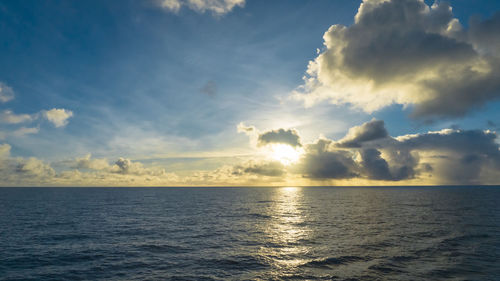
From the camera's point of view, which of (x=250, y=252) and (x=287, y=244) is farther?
(x=287, y=244)

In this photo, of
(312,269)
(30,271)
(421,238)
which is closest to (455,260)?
(421,238)

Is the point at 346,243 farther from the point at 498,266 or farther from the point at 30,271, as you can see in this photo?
the point at 30,271

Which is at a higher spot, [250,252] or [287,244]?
[250,252]

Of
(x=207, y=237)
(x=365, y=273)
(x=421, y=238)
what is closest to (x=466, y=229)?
(x=421, y=238)

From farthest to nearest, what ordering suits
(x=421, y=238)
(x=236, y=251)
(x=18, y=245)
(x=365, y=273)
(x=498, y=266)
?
(x=421, y=238), (x=18, y=245), (x=236, y=251), (x=498, y=266), (x=365, y=273)

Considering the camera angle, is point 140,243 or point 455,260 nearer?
point 455,260

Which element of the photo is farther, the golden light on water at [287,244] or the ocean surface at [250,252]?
the golden light on water at [287,244]

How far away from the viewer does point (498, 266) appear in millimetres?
29828

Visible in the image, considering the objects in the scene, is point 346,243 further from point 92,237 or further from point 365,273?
point 92,237

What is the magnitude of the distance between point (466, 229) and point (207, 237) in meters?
54.0

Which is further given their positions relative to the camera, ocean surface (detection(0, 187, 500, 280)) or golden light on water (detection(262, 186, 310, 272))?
golden light on water (detection(262, 186, 310, 272))

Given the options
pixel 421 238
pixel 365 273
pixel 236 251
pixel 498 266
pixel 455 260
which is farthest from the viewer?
pixel 421 238

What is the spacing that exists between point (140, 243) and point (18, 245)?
1915 cm

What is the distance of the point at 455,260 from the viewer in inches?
1255
